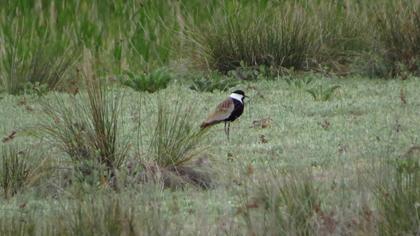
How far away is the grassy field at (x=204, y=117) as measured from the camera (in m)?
6.24

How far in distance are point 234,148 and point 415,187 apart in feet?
10.0

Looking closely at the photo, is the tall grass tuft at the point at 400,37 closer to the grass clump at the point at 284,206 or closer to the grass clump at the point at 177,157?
the grass clump at the point at 177,157

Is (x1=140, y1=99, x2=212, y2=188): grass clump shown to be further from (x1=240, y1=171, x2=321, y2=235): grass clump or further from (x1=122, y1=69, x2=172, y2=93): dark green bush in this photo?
(x1=122, y1=69, x2=172, y2=93): dark green bush

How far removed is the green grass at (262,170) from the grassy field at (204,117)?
0.05 feet

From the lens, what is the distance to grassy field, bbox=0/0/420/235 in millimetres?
6238

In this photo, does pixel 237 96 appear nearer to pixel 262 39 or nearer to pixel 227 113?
pixel 227 113

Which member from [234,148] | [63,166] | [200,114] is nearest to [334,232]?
[63,166]

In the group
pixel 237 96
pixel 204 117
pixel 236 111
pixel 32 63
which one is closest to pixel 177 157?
pixel 236 111

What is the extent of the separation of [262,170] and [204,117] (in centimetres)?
259

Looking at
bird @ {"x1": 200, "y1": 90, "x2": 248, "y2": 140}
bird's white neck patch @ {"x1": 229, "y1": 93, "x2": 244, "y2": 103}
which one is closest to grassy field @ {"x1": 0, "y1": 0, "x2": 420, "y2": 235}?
bird @ {"x1": 200, "y1": 90, "x2": 248, "y2": 140}

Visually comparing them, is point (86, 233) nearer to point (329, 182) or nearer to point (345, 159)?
point (329, 182)

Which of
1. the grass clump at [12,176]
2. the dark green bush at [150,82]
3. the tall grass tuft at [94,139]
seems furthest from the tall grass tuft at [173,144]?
the dark green bush at [150,82]

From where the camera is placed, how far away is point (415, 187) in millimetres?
6160

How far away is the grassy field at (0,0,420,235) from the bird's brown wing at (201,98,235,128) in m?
0.15
